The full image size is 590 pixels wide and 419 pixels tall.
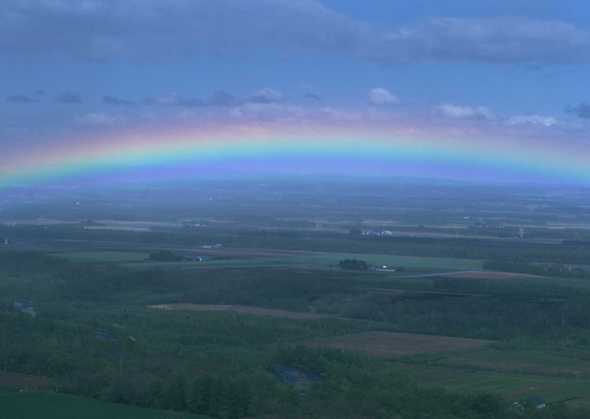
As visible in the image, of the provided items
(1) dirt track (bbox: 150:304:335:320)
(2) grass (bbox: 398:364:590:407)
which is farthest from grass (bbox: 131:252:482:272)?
(2) grass (bbox: 398:364:590:407)

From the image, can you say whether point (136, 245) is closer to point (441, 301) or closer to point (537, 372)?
point (441, 301)

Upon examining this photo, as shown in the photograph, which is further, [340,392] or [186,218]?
[186,218]

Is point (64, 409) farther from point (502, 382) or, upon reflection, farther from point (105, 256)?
point (105, 256)

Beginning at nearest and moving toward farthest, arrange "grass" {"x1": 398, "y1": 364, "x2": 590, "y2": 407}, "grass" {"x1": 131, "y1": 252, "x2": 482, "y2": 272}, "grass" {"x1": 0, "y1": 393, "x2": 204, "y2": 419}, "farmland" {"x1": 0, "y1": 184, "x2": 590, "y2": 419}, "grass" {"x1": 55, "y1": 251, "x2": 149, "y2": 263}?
1. "grass" {"x1": 0, "y1": 393, "x2": 204, "y2": 419}
2. "farmland" {"x1": 0, "y1": 184, "x2": 590, "y2": 419}
3. "grass" {"x1": 398, "y1": 364, "x2": 590, "y2": 407}
4. "grass" {"x1": 131, "y1": 252, "x2": 482, "y2": 272}
5. "grass" {"x1": 55, "y1": 251, "x2": 149, "y2": 263}

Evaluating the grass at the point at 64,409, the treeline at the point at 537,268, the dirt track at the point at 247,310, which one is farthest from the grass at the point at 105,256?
the grass at the point at 64,409

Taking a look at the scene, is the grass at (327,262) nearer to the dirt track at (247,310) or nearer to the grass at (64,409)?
the dirt track at (247,310)

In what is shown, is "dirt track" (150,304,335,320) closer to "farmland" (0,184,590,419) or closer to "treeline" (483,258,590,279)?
"farmland" (0,184,590,419)

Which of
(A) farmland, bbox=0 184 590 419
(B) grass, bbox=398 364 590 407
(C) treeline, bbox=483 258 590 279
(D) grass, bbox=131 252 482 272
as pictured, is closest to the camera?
(A) farmland, bbox=0 184 590 419

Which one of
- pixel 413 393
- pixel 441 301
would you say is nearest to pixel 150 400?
pixel 413 393
